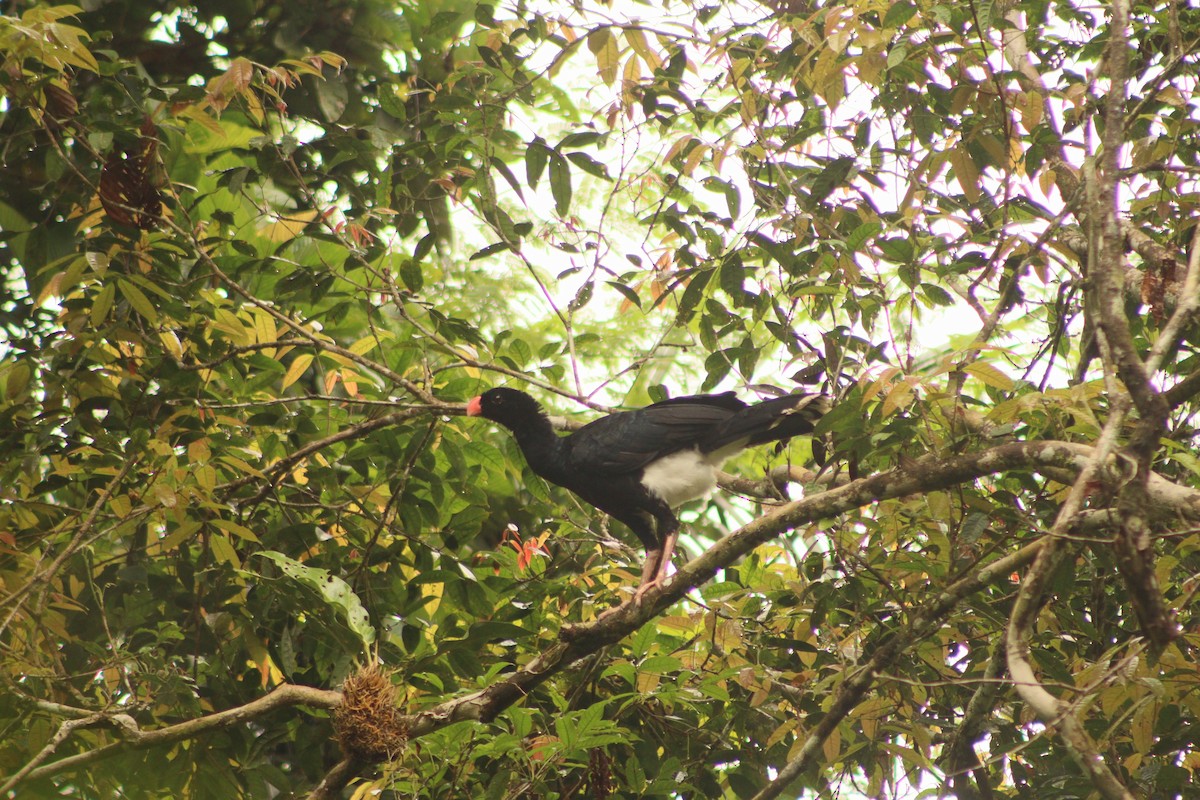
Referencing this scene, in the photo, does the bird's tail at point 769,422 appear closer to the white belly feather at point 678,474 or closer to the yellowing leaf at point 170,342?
the white belly feather at point 678,474

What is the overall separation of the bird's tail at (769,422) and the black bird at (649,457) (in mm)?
15

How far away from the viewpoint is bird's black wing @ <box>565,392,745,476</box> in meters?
4.71

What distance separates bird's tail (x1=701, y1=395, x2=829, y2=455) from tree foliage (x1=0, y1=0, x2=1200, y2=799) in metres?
0.08

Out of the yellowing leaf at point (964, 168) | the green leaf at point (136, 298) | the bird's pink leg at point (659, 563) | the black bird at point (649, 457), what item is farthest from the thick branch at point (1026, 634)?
the green leaf at point (136, 298)

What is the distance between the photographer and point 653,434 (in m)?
4.73

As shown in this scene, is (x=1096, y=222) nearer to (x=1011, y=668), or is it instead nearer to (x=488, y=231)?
(x=1011, y=668)

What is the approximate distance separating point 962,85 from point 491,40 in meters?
1.81

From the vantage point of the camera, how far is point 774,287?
180 inches

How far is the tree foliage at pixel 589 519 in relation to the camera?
3227 millimetres

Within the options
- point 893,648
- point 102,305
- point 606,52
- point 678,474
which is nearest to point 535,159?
point 606,52

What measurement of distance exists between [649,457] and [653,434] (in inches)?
4.2

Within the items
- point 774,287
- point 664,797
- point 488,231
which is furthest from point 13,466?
point 488,231

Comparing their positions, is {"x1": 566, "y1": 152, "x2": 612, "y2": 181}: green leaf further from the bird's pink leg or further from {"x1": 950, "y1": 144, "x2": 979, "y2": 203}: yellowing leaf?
the bird's pink leg

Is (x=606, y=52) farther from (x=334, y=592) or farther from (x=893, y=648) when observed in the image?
(x=893, y=648)
